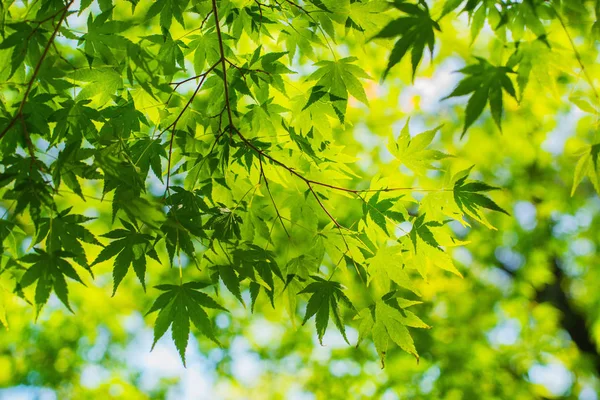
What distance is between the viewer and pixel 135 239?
142 cm

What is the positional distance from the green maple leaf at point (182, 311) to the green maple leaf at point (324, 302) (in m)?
0.28

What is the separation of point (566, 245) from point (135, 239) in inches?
280

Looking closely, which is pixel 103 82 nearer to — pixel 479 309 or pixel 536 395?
pixel 479 309

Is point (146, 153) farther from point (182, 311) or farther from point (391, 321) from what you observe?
point (391, 321)

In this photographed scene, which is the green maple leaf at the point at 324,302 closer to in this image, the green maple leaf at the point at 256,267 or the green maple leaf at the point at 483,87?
the green maple leaf at the point at 256,267

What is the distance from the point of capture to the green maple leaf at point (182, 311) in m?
1.41

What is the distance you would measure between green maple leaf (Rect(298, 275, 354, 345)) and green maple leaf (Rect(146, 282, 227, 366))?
280mm

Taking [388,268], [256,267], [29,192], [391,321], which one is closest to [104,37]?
[29,192]

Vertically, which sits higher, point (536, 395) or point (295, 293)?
point (295, 293)

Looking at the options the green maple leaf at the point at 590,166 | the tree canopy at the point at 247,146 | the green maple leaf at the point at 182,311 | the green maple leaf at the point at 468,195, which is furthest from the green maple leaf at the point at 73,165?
the green maple leaf at the point at 590,166

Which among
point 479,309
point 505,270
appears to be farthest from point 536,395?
point 505,270

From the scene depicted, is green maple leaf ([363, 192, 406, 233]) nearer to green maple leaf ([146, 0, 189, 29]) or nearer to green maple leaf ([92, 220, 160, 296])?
green maple leaf ([92, 220, 160, 296])

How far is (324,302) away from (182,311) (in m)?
0.41

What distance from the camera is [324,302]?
1552 millimetres
